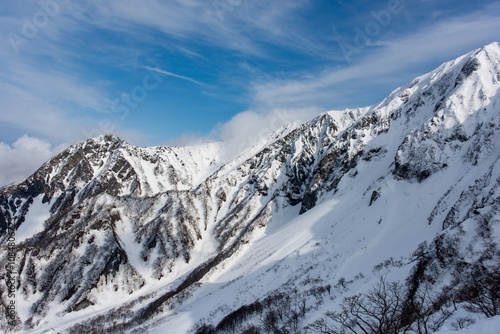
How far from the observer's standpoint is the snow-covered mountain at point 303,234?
5031 cm

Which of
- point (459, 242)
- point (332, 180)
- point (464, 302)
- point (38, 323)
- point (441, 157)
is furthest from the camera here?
point (332, 180)

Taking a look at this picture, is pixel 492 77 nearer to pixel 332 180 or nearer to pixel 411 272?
pixel 332 180

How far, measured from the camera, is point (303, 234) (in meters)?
103

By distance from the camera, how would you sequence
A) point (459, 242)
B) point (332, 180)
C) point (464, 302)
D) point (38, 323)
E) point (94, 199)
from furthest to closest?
point (94, 199), point (332, 180), point (38, 323), point (459, 242), point (464, 302)

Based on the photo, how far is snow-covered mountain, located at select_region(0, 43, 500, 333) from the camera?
50.3m

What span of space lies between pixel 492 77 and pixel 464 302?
11589cm

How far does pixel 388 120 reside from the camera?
14475 cm

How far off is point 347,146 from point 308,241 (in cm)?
6768

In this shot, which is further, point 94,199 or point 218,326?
point 94,199

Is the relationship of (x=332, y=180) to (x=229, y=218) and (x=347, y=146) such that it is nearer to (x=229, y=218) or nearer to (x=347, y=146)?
(x=347, y=146)

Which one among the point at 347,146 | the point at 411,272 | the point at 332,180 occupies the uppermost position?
the point at 347,146

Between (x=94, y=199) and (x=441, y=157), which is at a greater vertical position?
(x=94, y=199)

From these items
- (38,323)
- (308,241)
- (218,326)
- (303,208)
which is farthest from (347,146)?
(38,323)

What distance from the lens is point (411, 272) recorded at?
142 feet
